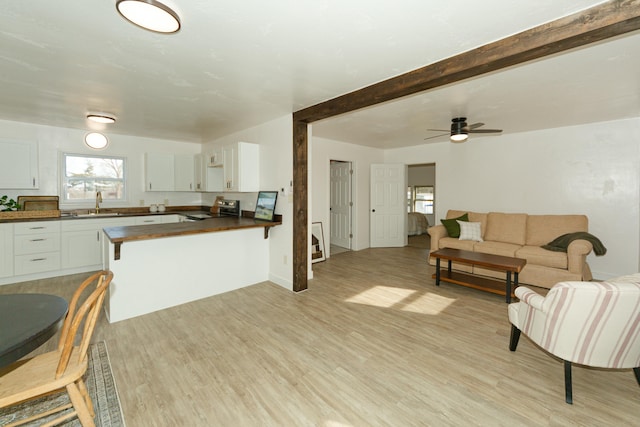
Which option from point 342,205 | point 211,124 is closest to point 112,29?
point 211,124

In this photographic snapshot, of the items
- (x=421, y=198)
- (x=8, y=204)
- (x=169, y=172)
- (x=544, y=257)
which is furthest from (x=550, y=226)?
(x=8, y=204)

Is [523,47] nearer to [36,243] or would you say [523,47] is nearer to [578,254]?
[578,254]

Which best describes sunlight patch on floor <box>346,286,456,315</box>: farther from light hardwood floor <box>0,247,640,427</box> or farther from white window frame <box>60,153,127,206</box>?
white window frame <box>60,153,127,206</box>

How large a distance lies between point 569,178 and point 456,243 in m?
2.10

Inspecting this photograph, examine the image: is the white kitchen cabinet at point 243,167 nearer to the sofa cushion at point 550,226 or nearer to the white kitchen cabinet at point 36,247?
the white kitchen cabinet at point 36,247

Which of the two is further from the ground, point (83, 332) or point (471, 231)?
point (471, 231)

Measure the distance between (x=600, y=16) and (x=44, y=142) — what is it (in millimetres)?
6814

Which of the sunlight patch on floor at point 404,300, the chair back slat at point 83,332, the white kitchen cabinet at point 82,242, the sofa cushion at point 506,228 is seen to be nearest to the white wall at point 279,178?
the sunlight patch on floor at point 404,300

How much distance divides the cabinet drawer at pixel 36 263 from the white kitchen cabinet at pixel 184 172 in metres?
2.17

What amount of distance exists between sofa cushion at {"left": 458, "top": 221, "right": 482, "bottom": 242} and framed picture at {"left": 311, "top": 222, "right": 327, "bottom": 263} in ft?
8.64

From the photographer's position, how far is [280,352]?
2.44 meters

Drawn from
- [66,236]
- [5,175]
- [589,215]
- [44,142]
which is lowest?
[66,236]

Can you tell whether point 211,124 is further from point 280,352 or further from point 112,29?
point 280,352

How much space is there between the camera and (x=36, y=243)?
4.21m
